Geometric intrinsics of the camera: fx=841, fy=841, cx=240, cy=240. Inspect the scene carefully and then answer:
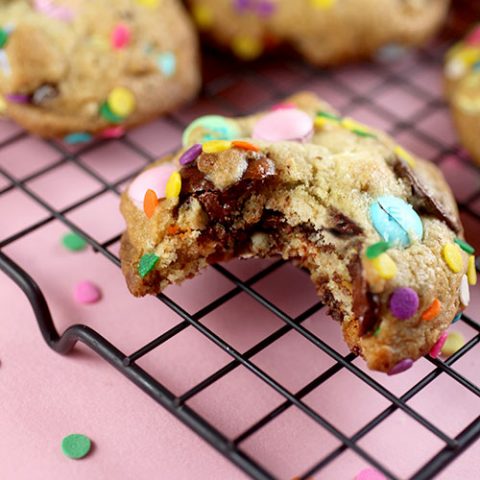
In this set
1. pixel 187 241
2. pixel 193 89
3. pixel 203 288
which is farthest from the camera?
pixel 193 89

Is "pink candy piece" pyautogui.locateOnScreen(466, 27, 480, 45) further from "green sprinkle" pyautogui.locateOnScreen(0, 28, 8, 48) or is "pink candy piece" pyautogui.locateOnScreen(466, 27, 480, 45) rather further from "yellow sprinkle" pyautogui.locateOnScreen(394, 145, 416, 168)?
"green sprinkle" pyautogui.locateOnScreen(0, 28, 8, 48)

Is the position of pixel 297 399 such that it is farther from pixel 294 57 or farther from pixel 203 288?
pixel 294 57

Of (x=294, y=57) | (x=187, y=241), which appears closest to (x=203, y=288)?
(x=187, y=241)

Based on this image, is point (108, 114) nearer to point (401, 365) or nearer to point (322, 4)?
point (322, 4)

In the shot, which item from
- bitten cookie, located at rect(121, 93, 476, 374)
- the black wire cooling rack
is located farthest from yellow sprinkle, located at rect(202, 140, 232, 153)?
the black wire cooling rack

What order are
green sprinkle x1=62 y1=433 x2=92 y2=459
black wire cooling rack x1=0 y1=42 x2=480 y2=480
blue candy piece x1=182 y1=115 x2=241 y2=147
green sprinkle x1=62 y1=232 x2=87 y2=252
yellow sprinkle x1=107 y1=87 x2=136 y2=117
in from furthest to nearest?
yellow sprinkle x1=107 y1=87 x2=136 y2=117 → green sprinkle x1=62 y1=232 x2=87 y2=252 → blue candy piece x1=182 y1=115 x2=241 y2=147 → green sprinkle x1=62 y1=433 x2=92 y2=459 → black wire cooling rack x1=0 y1=42 x2=480 y2=480

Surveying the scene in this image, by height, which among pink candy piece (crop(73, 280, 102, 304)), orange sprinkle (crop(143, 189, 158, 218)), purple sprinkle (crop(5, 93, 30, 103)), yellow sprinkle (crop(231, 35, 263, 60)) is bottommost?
pink candy piece (crop(73, 280, 102, 304))
